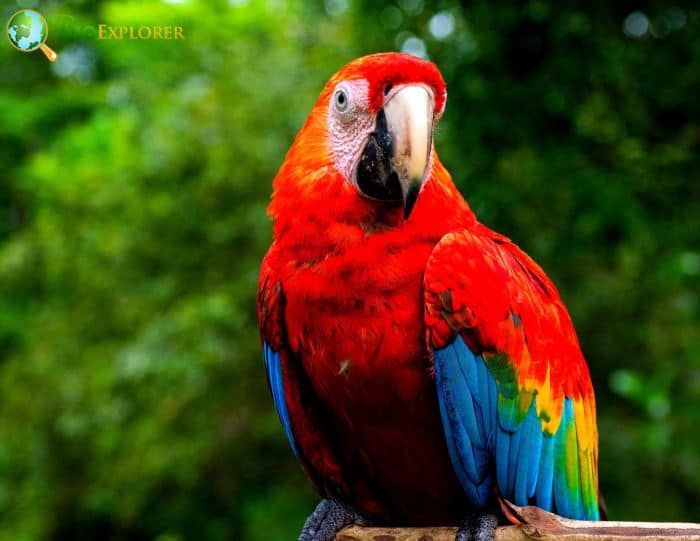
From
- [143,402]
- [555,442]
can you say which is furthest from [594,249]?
[143,402]

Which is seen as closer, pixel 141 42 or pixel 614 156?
pixel 614 156

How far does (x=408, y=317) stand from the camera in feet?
5.81

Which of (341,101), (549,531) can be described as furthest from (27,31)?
(549,531)

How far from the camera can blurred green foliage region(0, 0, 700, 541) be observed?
315cm

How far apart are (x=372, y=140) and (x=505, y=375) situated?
0.61m

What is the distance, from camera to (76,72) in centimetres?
803

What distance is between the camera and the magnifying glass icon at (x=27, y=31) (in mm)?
2943

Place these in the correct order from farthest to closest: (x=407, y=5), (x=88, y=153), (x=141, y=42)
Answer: (x=88, y=153)
(x=141, y=42)
(x=407, y=5)

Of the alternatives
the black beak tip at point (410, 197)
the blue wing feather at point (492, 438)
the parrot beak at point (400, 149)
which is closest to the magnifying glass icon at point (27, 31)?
the parrot beak at point (400, 149)

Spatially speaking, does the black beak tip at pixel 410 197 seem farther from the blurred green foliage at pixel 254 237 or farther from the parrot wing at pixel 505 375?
the blurred green foliage at pixel 254 237

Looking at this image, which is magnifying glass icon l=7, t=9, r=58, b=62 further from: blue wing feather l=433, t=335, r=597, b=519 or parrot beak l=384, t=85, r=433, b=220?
blue wing feather l=433, t=335, r=597, b=519

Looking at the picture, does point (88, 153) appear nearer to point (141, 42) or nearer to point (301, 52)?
point (141, 42)

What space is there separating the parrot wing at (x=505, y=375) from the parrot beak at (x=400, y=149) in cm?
17

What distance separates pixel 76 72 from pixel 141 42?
133 inches
